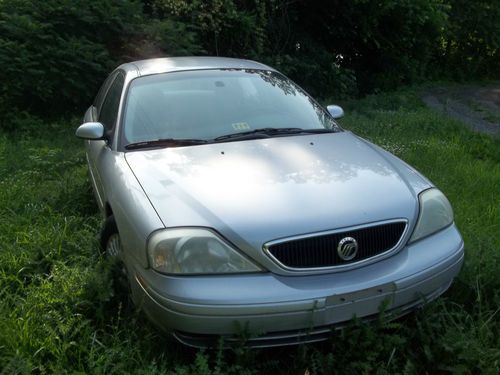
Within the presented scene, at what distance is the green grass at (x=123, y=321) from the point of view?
235 cm

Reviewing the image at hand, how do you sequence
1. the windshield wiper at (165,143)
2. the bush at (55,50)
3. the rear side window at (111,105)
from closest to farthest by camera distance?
1. the windshield wiper at (165,143)
2. the rear side window at (111,105)
3. the bush at (55,50)

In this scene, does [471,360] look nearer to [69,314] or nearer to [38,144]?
[69,314]

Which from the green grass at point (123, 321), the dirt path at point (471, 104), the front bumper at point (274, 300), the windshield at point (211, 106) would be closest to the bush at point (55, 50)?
the green grass at point (123, 321)

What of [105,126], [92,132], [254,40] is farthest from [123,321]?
[254,40]

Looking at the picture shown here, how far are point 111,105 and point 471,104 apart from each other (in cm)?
838

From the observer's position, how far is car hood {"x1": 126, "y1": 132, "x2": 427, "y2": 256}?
230 cm

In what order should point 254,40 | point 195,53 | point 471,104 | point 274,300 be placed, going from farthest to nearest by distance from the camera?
point 254,40, point 471,104, point 195,53, point 274,300

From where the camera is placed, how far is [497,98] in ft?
37.2

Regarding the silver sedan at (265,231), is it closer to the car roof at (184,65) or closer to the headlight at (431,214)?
the headlight at (431,214)

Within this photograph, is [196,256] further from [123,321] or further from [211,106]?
[211,106]

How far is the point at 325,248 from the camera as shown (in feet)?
7.52

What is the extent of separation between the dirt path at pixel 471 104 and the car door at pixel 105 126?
540 centimetres

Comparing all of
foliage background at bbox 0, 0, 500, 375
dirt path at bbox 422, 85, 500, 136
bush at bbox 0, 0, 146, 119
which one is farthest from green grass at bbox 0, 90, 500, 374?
dirt path at bbox 422, 85, 500, 136

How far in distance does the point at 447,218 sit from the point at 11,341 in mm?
2287
